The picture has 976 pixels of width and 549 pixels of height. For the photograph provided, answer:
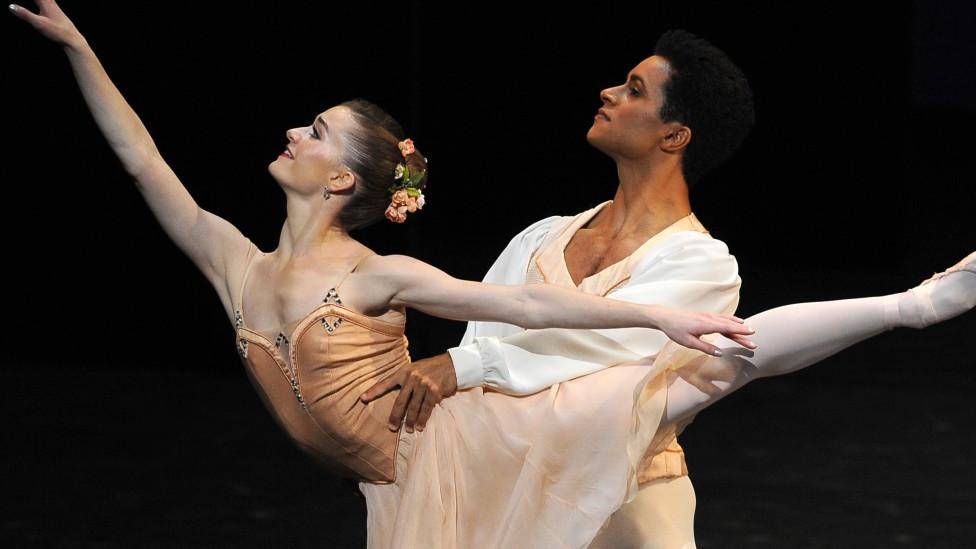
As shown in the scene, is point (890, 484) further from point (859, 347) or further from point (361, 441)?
Result: point (361, 441)

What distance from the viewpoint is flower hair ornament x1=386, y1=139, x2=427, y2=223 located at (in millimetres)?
2709

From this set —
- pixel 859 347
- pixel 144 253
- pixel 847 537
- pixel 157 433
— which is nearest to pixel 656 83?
pixel 847 537

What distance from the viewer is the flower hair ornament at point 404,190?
107 inches

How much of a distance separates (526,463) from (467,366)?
0.69ft

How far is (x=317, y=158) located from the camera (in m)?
2.67

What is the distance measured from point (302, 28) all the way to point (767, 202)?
2.59 m

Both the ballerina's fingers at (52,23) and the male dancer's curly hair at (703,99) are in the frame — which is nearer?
the ballerina's fingers at (52,23)

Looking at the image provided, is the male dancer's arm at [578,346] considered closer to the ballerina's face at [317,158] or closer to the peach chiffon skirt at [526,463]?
the peach chiffon skirt at [526,463]

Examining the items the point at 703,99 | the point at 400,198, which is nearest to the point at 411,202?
the point at 400,198

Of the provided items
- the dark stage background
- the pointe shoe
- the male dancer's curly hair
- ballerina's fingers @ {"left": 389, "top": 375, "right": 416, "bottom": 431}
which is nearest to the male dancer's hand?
ballerina's fingers @ {"left": 389, "top": 375, "right": 416, "bottom": 431}

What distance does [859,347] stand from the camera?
6.39 meters

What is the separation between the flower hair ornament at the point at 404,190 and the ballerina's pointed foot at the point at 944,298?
88 cm

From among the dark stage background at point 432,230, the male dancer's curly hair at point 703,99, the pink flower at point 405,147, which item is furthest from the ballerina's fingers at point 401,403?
the dark stage background at point 432,230

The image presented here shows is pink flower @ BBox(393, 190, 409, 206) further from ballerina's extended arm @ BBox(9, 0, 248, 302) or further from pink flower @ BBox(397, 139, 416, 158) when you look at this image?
ballerina's extended arm @ BBox(9, 0, 248, 302)
